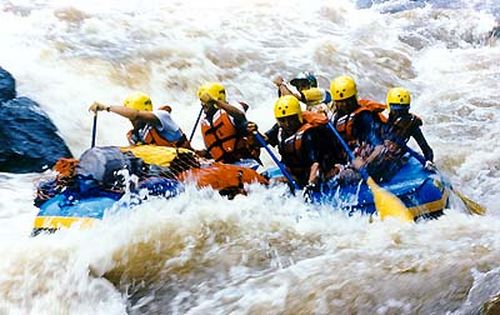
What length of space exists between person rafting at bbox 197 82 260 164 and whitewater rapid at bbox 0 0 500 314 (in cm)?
74

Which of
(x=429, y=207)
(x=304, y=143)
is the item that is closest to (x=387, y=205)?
(x=429, y=207)

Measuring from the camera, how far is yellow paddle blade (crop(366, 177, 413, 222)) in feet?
17.4

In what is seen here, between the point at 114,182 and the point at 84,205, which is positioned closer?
the point at 84,205

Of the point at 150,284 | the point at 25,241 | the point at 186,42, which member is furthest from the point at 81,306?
the point at 186,42

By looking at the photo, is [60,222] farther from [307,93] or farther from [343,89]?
[307,93]

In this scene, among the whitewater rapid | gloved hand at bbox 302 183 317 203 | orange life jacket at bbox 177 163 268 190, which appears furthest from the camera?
gloved hand at bbox 302 183 317 203

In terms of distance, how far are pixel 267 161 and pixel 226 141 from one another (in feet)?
7.31

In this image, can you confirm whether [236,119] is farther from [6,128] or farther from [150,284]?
[6,128]

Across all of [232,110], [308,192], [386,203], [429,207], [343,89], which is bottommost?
[429,207]

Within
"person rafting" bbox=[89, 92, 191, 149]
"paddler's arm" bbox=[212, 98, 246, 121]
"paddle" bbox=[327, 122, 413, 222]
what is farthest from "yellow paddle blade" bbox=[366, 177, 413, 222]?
"person rafting" bbox=[89, 92, 191, 149]

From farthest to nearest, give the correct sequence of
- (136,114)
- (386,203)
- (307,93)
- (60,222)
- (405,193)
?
(307,93)
(136,114)
(405,193)
(386,203)
(60,222)

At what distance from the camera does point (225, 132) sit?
6.03m

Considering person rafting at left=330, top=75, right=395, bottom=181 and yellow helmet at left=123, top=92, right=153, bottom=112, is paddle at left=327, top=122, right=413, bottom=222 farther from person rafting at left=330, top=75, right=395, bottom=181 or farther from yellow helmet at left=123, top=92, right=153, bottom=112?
yellow helmet at left=123, top=92, right=153, bottom=112

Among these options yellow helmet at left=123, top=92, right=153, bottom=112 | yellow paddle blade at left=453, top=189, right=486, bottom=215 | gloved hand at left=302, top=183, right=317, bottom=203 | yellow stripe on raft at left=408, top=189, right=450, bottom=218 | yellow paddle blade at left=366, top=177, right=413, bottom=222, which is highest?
yellow helmet at left=123, top=92, right=153, bottom=112
